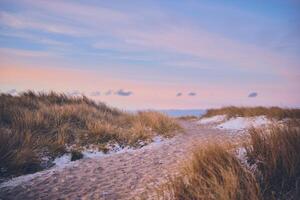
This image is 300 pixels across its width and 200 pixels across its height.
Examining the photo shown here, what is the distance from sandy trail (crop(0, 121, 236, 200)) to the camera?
248 inches

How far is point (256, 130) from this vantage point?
635 cm

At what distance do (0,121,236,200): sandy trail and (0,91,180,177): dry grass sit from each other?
3.40 feet

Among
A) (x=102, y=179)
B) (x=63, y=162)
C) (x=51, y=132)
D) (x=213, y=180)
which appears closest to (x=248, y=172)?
(x=213, y=180)

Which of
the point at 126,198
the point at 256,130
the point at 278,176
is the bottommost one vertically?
the point at 126,198

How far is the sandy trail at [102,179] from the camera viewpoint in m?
6.31

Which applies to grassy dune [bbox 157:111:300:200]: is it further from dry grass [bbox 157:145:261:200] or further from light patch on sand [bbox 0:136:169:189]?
light patch on sand [bbox 0:136:169:189]

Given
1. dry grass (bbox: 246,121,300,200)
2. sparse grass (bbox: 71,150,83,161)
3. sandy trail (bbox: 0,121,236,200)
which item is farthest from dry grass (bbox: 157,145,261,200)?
sparse grass (bbox: 71,150,83,161)

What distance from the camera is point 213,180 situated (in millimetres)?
5086

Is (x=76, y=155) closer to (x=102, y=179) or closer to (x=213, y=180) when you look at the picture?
(x=102, y=179)

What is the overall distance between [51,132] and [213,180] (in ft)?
25.1

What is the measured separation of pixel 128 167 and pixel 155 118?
7.98 metres

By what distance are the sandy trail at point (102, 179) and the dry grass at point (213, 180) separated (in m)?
0.89

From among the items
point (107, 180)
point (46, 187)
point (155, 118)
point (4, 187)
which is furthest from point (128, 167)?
point (155, 118)

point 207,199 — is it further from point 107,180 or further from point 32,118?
point 32,118
